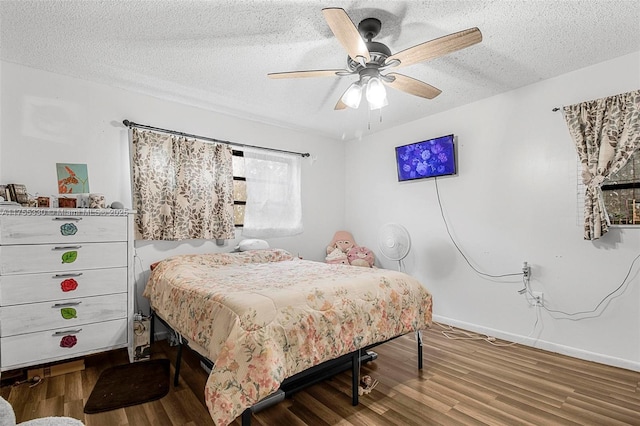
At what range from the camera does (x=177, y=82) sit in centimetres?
284

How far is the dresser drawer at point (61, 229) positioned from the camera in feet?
6.89

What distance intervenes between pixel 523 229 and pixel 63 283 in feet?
12.7

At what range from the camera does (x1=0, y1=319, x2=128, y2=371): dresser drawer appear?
2.07 metres

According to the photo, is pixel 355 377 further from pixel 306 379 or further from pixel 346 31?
pixel 346 31

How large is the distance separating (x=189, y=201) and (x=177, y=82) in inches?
44.7

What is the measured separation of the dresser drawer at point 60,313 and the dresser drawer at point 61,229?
44cm

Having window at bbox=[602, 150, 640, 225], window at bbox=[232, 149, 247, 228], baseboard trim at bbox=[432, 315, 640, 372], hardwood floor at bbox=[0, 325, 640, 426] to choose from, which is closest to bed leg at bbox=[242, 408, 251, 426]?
hardwood floor at bbox=[0, 325, 640, 426]

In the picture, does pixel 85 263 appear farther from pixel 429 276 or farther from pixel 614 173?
pixel 614 173

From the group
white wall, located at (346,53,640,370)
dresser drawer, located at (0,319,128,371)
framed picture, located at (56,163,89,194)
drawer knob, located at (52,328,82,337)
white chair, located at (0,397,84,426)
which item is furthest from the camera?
framed picture, located at (56,163,89,194)

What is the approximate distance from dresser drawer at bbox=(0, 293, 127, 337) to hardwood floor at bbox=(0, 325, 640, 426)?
410mm

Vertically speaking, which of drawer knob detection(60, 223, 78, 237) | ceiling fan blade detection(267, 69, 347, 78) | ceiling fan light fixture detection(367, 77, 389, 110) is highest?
ceiling fan blade detection(267, 69, 347, 78)

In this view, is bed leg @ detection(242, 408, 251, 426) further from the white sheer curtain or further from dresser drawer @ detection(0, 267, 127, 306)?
the white sheer curtain

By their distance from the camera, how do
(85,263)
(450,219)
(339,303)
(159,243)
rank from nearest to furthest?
(339,303) < (85,263) < (159,243) < (450,219)

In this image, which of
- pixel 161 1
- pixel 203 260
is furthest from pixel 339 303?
pixel 161 1
